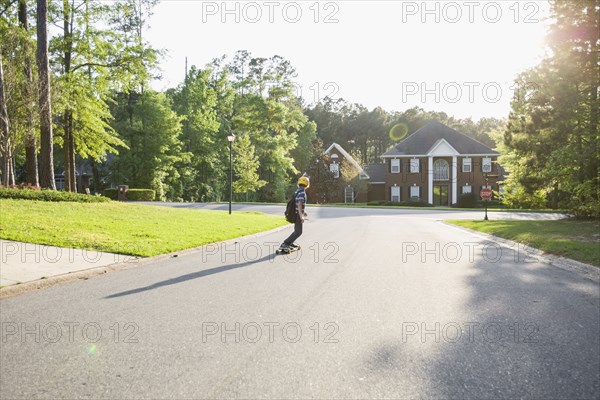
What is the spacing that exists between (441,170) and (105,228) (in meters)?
45.7

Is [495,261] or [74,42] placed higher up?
[74,42]

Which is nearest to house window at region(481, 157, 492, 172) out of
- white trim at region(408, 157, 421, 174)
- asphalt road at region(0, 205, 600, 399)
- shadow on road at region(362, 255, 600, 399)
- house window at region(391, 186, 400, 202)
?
white trim at region(408, 157, 421, 174)

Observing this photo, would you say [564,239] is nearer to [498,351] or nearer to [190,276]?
[498,351]

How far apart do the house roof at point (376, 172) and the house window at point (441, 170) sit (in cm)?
687

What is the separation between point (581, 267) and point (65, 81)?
24428 mm

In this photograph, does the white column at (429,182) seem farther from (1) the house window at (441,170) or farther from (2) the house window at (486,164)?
(2) the house window at (486,164)

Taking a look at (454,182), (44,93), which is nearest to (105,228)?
(44,93)

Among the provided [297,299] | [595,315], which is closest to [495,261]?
[595,315]

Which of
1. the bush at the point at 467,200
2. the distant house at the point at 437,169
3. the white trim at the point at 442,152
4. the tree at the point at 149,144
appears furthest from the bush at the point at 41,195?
the white trim at the point at 442,152

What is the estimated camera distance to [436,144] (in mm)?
50062

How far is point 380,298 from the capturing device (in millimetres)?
5887

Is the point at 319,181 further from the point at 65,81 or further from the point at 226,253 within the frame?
the point at 226,253

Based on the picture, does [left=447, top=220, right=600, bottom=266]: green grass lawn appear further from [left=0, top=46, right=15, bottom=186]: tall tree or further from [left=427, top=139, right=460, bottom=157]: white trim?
[left=427, top=139, right=460, bottom=157]: white trim

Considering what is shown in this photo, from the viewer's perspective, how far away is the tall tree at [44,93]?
1958 centimetres
